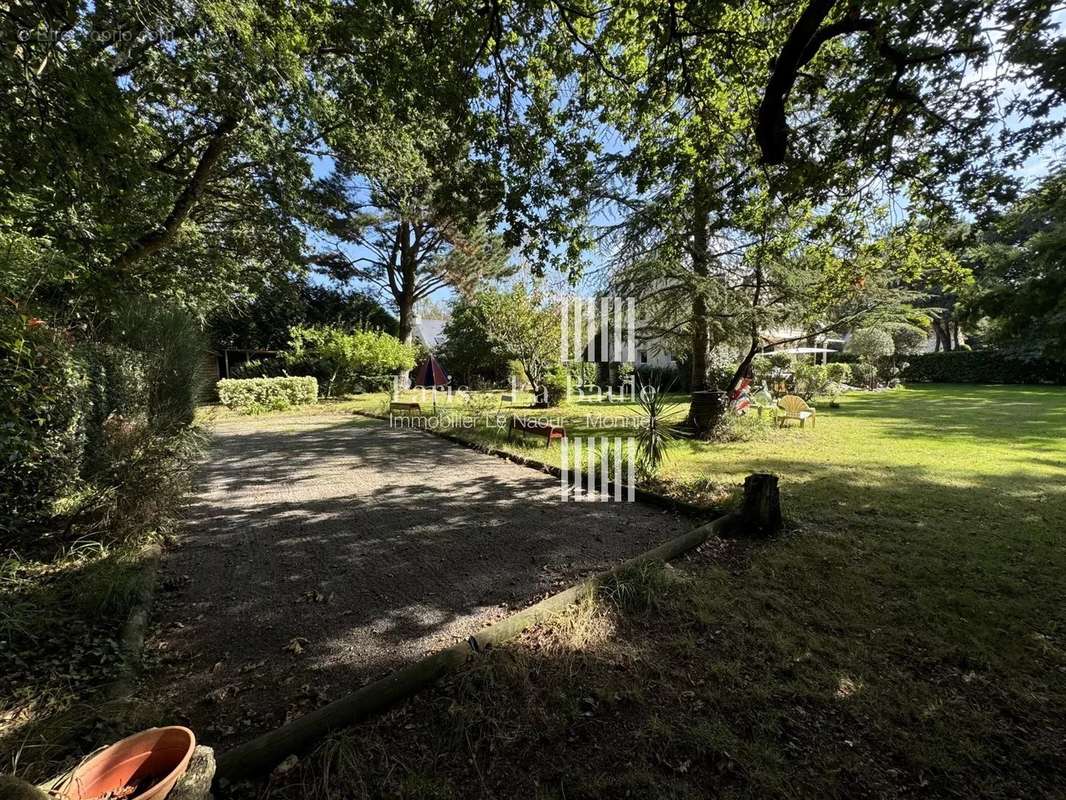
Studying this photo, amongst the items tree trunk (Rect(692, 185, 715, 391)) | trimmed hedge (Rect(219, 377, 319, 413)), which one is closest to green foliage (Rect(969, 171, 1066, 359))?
tree trunk (Rect(692, 185, 715, 391))

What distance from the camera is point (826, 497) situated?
553 cm

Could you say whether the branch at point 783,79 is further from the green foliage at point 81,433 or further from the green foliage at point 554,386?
the green foliage at point 554,386

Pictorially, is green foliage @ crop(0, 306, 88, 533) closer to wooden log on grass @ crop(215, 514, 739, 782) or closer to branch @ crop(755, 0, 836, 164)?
wooden log on grass @ crop(215, 514, 739, 782)

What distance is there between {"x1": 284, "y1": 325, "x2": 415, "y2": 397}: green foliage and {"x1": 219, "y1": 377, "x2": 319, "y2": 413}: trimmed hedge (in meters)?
2.11

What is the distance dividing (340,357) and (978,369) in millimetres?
33856

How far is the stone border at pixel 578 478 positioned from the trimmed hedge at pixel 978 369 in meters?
24.5

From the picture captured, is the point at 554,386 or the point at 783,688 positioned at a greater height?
the point at 554,386

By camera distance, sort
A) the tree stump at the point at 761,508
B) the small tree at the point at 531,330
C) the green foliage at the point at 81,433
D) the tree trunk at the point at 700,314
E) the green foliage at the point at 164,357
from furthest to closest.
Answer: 1. the small tree at the point at 531,330
2. the tree trunk at the point at 700,314
3. the green foliage at the point at 164,357
4. the tree stump at the point at 761,508
5. the green foliage at the point at 81,433

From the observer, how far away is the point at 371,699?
218cm

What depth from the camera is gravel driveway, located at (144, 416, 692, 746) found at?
2.47 m

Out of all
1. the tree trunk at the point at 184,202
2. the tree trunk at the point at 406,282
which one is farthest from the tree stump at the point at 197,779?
the tree trunk at the point at 406,282

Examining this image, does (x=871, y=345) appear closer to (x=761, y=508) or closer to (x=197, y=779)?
(x=761, y=508)

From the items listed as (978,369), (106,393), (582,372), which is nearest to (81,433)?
(106,393)

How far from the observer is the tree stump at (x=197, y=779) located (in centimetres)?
142
